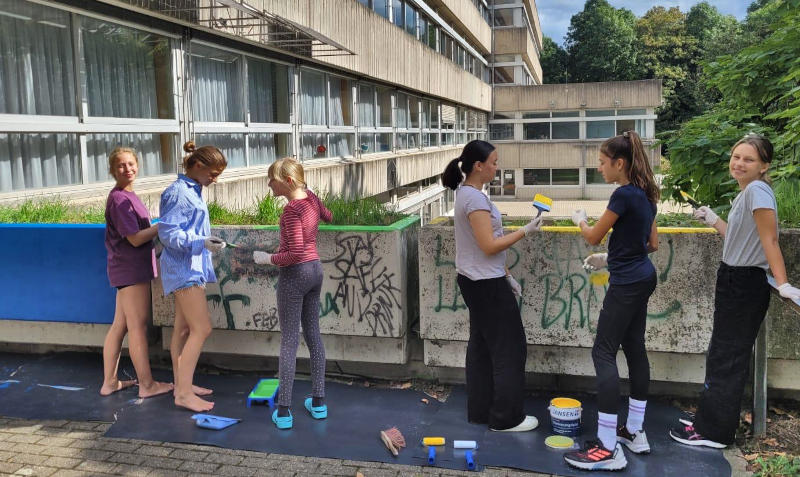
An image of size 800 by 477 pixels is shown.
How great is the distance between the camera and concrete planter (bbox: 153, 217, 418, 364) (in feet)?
17.3

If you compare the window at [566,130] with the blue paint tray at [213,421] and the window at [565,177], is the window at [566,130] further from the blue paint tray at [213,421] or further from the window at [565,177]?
the blue paint tray at [213,421]

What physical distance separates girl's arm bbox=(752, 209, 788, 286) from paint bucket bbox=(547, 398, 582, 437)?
4.56 ft

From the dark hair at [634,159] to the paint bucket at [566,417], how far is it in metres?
1.35

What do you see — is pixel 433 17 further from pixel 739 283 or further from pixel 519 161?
pixel 739 283

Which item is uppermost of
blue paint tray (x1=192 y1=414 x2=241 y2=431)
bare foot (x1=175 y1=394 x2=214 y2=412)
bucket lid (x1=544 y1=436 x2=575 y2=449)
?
bare foot (x1=175 y1=394 x2=214 y2=412)

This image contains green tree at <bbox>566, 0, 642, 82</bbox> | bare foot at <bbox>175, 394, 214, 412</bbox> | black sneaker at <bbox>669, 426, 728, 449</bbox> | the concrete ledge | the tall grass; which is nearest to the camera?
black sneaker at <bbox>669, 426, 728, 449</bbox>

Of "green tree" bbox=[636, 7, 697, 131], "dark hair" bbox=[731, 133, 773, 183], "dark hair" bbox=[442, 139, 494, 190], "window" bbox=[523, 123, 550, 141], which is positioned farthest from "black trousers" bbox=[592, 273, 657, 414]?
"green tree" bbox=[636, 7, 697, 131]

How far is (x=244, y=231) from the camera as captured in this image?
5488 millimetres

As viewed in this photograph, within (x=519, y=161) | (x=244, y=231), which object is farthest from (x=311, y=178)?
(x=519, y=161)

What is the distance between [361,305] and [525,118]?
40108 millimetres

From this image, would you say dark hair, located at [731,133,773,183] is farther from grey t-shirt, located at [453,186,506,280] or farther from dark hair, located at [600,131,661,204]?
grey t-shirt, located at [453,186,506,280]

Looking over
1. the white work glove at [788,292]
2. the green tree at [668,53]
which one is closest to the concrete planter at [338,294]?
the white work glove at [788,292]

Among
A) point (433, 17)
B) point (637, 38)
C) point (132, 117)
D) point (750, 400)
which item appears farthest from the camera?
point (637, 38)

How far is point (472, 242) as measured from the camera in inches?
172
